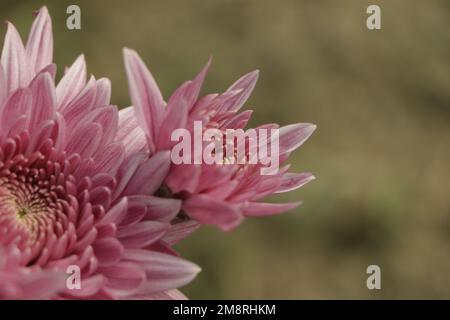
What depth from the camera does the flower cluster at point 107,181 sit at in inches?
10.1

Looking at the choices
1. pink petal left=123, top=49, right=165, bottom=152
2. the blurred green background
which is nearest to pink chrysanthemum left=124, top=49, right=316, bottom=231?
pink petal left=123, top=49, right=165, bottom=152

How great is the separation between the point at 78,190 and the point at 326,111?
40.3 inches

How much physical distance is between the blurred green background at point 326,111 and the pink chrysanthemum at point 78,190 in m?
0.77

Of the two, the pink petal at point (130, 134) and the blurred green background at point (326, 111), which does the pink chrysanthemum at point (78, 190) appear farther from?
the blurred green background at point (326, 111)

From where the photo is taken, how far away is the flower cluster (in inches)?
10.1

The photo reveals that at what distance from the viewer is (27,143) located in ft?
0.92

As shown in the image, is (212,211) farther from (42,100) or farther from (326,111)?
(326,111)

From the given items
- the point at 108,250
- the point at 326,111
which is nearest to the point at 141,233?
the point at 108,250

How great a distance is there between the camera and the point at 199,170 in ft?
0.84

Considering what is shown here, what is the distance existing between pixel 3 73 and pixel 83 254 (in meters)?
0.09

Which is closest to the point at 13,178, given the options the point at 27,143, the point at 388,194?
the point at 27,143

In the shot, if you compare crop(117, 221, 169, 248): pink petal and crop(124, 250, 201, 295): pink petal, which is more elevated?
crop(117, 221, 169, 248): pink petal

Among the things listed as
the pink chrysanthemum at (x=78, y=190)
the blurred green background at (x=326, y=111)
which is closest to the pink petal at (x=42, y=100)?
the pink chrysanthemum at (x=78, y=190)

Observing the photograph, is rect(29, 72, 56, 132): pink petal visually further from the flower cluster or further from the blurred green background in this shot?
the blurred green background
